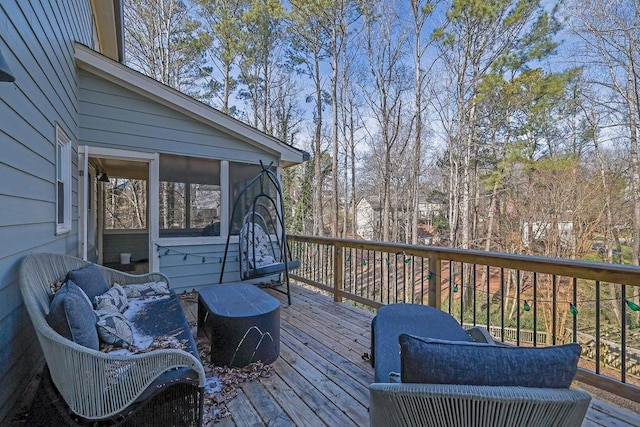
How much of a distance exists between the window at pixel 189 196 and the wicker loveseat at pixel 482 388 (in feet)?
13.8

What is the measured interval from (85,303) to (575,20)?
13.9m

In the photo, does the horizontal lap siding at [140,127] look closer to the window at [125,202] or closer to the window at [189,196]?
the window at [189,196]

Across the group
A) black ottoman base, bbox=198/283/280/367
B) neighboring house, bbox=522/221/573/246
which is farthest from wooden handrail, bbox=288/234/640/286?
neighboring house, bbox=522/221/573/246

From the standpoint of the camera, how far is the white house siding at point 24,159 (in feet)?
5.48

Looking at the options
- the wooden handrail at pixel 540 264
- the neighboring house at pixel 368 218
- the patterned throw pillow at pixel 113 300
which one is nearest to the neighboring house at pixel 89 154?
the patterned throw pillow at pixel 113 300

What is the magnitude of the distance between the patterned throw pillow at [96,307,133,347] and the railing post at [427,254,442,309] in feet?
8.24

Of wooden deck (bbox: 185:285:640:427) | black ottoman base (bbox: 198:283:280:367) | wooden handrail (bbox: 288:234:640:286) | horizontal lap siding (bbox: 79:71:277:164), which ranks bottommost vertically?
wooden deck (bbox: 185:285:640:427)

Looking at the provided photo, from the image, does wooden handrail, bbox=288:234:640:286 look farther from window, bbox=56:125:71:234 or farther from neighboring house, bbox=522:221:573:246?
neighboring house, bbox=522:221:573:246

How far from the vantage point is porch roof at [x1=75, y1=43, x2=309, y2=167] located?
12.8ft

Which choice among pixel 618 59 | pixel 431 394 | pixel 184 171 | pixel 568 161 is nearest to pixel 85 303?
pixel 431 394

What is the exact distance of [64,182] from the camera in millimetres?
3256

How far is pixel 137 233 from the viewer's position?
7.01 m

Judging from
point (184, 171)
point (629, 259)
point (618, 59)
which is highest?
point (618, 59)

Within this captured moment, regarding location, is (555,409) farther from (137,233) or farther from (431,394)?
(137,233)
